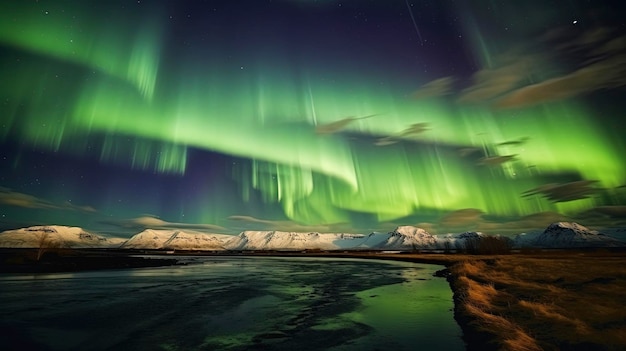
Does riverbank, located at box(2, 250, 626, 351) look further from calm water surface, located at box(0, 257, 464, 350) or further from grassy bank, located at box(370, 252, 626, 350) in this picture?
calm water surface, located at box(0, 257, 464, 350)

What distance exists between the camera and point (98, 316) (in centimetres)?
2512

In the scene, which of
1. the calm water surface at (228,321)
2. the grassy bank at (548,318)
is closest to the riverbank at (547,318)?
the grassy bank at (548,318)

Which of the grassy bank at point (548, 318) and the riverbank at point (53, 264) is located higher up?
the riverbank at point (53, 264)

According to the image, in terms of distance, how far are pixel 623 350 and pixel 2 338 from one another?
29.1 metres

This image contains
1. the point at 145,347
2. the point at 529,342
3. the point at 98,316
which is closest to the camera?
the point at 529,342

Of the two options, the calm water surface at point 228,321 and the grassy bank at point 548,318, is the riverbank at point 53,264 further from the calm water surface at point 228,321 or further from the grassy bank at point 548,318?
the grassy bank at point 548,318

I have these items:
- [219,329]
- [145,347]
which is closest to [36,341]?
[145,347]

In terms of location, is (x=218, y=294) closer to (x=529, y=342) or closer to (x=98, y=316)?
(x=98, y=316)

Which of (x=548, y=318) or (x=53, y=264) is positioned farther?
(x=53, y=264)

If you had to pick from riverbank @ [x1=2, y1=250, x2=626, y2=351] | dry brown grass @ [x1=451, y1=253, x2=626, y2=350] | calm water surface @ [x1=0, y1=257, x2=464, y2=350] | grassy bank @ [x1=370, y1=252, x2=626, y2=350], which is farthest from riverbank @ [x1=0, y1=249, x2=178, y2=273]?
dry brown grass @ [x1=451, y1=253, x2=626, y2=350]

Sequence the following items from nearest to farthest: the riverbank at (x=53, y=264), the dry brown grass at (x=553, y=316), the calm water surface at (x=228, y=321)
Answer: the dry brown grass at (x=553, y=316), the calm water surface at (x=228, y=321), the riverbank at (x=53, y=264)

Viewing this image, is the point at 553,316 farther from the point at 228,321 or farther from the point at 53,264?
the point at 53,264

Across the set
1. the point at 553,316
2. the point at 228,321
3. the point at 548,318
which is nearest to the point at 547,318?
the point at 548,318

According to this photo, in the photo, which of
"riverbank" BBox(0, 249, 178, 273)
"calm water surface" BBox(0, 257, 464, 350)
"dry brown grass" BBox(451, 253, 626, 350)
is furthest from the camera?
"riverbank" BBox(0, 249, 178, 273)
